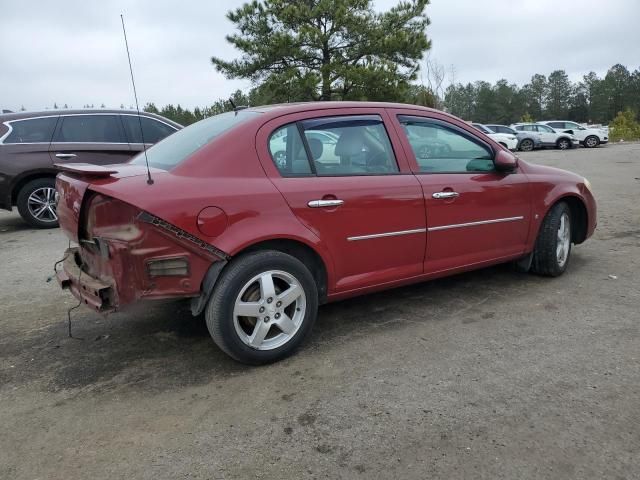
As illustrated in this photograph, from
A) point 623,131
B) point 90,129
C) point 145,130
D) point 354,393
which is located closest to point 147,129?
point 145,130

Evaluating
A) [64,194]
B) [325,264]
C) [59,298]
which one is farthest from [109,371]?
[59,298]

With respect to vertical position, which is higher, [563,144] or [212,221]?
[212,221]

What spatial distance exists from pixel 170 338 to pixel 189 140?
1382 millimetres

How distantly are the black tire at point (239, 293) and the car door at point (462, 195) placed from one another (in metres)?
1.12

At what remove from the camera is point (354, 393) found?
2.90 metres

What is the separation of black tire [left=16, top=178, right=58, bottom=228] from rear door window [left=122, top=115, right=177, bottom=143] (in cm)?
139

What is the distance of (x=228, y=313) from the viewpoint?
3039 mm

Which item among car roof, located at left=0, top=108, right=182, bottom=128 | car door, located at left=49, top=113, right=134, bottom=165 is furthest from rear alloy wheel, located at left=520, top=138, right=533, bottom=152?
car door, located at left=49, top=113, right=134, bottom=165

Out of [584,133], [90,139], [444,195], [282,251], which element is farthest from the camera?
[584,133]

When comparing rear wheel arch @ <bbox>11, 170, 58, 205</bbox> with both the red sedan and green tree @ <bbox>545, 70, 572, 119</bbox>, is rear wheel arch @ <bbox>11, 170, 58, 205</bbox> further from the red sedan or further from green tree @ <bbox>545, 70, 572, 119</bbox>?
green tree @ <bbox>545, 70, 572, 119</bbox>

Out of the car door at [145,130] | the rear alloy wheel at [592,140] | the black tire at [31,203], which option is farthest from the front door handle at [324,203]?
the rear alloy wheel at [592,140]

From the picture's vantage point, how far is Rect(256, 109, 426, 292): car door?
3354 mm

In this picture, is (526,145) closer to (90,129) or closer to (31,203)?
(90,129)

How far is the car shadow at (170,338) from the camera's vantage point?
3199mm
